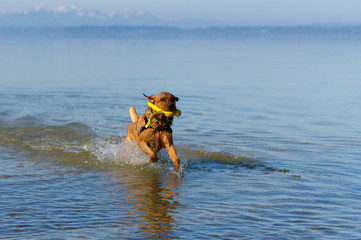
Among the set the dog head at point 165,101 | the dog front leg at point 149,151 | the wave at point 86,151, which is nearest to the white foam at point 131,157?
the wave at point 86,151

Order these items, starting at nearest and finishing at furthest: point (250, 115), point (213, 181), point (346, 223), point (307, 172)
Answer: point (346, 223) < point (213, 181) < point (307, 172) < point (250, 115)

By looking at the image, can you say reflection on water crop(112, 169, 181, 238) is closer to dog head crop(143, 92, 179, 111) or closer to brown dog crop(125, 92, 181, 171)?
brown dog crop(125, 92, 181, 171)

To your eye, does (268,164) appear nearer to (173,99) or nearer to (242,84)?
(173,99)

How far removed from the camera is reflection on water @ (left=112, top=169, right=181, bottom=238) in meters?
6.93

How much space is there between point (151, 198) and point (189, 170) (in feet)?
6.96

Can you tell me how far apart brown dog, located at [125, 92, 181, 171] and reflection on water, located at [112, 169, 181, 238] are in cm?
47

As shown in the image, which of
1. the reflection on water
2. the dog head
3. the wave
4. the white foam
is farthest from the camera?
the wave

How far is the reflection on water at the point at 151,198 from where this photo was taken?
6.93 m

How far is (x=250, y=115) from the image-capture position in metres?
17.5

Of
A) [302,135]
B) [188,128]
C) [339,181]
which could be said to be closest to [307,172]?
[339,181]

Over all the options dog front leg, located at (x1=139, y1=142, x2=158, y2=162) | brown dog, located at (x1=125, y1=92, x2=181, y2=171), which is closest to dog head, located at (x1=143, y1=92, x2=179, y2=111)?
brown dog, located at (x1=125, y1=92, x2=181, y2=171)

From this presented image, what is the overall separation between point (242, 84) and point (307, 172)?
1697 centimetres

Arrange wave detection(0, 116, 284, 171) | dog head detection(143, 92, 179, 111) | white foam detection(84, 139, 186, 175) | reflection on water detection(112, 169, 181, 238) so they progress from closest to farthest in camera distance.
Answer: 1. reflection on water detection(112, 169, 181, 238)
2. dog head detection(143, 92, 179, 111)
3. white foam detection(84, 139, 186, 175)
4. wave detection(0, 116, 284, 171)

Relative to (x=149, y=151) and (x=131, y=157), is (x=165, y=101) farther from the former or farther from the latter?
(x=131, y=157)
